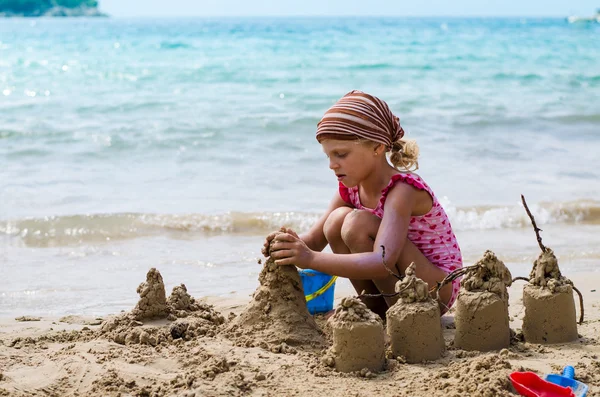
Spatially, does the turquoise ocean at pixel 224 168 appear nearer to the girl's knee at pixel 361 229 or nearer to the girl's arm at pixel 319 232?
the girl's arm at pixel 319 232

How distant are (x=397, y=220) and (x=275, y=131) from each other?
720 centimetres

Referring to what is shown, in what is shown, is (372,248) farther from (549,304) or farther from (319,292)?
(549,304)

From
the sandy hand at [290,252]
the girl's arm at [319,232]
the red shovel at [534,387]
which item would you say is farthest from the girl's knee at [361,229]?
the red shovel at [534,387]

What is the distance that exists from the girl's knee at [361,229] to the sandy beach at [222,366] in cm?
40

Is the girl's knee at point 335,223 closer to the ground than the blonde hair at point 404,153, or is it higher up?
closer to the ground

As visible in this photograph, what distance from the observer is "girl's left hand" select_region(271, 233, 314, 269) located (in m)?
3.16

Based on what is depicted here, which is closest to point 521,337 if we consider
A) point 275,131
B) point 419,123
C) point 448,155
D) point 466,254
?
point 466,254

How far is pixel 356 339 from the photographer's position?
278cm

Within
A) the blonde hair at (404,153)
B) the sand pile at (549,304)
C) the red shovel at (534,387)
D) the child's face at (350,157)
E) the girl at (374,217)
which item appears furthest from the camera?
the blonde hair at (404,153)

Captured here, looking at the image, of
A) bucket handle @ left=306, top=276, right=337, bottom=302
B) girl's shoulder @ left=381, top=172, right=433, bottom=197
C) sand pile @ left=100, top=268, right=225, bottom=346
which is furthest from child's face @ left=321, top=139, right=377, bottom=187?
sand pile @ left=100, top=268, right=225, bottom=346

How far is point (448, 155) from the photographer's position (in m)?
9.04

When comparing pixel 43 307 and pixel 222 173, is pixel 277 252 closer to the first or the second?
pixel 43 307

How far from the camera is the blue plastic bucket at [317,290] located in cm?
363

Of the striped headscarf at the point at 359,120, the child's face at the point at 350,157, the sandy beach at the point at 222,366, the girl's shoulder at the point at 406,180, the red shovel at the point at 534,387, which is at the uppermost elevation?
the striped headscarf at the point at 359,120
